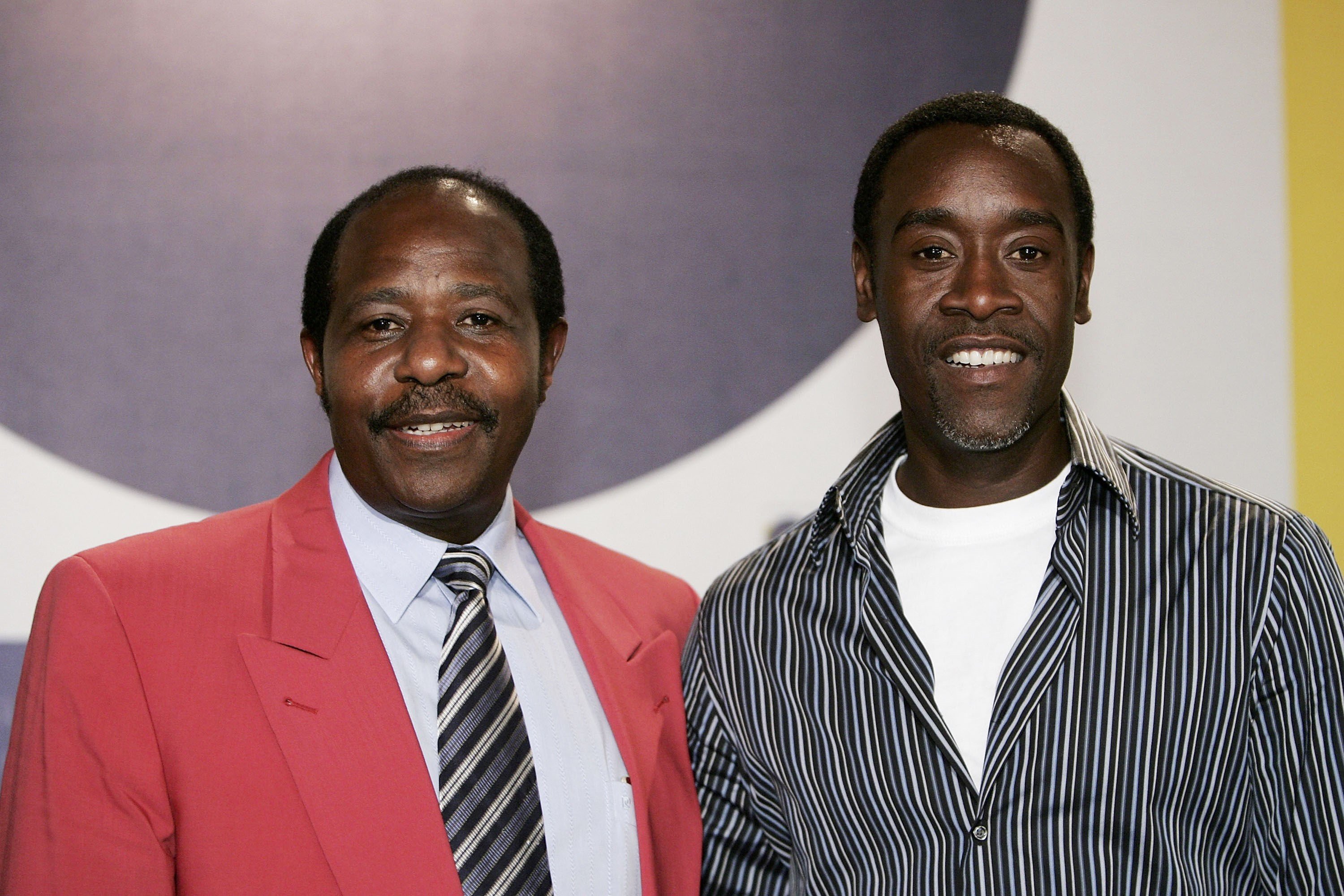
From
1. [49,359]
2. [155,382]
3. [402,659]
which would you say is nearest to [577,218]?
[155,382]

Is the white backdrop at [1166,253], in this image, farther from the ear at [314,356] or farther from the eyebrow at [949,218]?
the ear at [314,356]

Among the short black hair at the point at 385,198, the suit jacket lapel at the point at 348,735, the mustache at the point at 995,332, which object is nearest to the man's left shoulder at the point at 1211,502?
the mustache at the point at 995,332

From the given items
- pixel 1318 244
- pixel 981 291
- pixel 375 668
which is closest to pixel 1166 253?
pixel 1318 244

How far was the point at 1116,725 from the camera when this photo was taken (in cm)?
159

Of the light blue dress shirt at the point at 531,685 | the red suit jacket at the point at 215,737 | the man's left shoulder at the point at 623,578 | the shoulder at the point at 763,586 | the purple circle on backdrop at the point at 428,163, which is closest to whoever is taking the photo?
the red suit jacket at the point at 215,737

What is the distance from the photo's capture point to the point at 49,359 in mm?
2619

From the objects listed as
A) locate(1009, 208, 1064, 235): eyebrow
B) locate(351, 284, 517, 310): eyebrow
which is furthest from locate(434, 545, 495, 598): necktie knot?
locate(1009, 208, 1064, 235): eyebrow

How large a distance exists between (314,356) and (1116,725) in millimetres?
1310

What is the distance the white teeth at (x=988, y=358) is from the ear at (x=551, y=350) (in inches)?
25.9

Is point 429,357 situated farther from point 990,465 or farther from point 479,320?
point 990,465

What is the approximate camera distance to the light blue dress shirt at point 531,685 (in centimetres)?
171

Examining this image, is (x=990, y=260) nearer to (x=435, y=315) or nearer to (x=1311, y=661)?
(x=1311, y=661)

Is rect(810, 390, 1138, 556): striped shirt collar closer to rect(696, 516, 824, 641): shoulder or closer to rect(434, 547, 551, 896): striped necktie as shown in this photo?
rect(696, 516, 824, 641): shoulder

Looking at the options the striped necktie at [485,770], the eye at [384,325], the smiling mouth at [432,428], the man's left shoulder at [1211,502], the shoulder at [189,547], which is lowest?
the striped necktie at [485,770]
